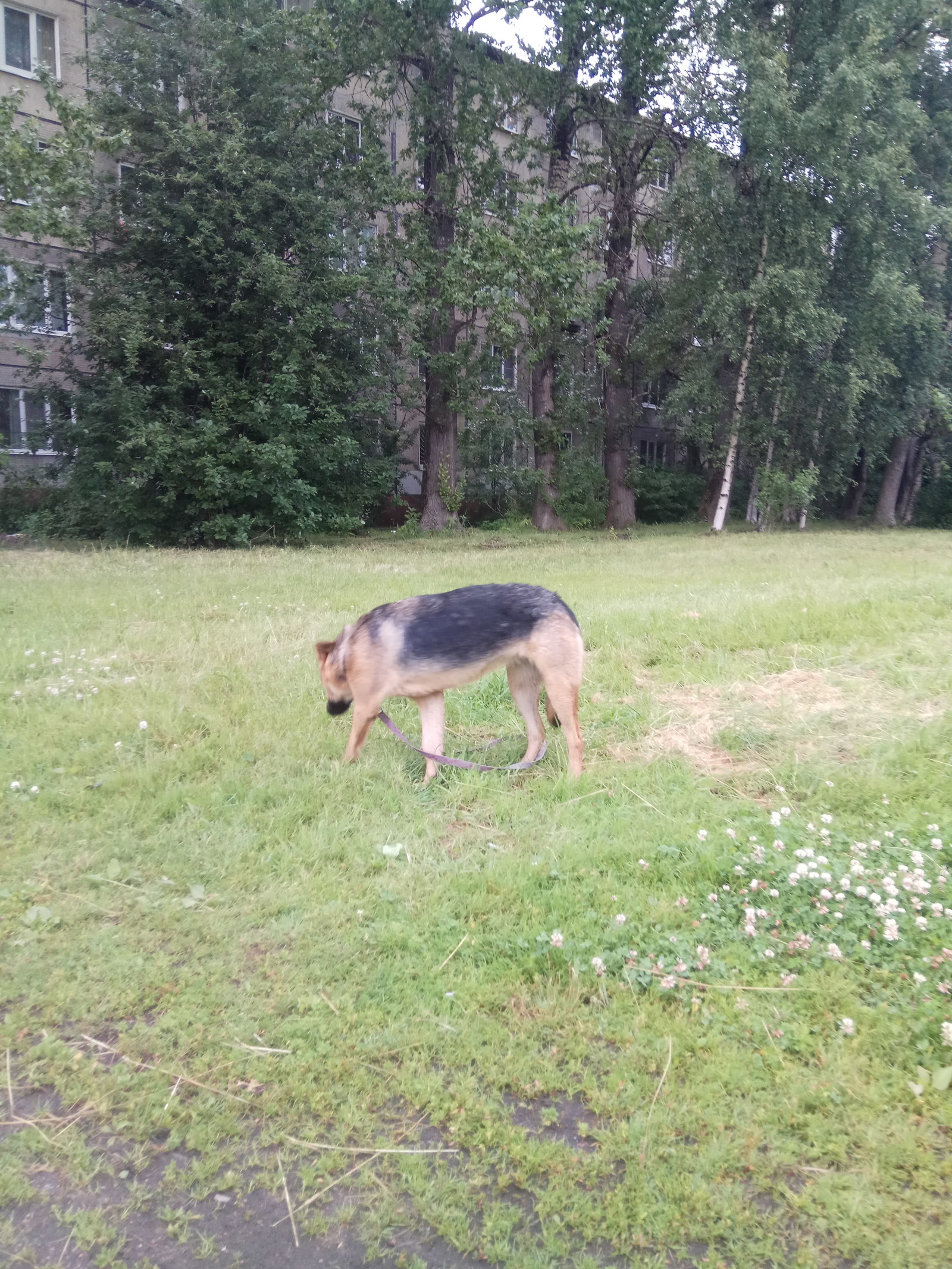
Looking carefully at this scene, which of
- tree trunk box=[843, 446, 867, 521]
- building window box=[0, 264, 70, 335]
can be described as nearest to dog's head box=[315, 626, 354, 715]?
building window box=[0, 264, 70, 335]

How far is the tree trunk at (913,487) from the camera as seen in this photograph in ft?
104

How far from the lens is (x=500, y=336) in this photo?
856 inches

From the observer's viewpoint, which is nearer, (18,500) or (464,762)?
(464,762)

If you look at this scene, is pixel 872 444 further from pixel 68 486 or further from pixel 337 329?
pixel 68 486

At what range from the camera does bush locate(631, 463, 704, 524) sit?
3169 cm

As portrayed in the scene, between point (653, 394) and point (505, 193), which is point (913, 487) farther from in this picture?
point (505, 193)

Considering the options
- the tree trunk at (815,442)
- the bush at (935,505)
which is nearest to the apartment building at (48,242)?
the tree trunk at (815,442)

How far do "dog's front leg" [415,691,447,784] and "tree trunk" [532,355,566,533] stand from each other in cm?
2055

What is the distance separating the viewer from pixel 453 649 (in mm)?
5211

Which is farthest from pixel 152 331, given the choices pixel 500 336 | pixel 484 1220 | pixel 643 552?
pixel 484 1220

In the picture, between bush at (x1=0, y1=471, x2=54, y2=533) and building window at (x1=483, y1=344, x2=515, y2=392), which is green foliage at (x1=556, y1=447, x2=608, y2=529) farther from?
bush at (x1=0, y1=471, x2=54, y2=533)

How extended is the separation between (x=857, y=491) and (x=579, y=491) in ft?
40.1

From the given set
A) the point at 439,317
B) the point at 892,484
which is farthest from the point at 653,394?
the point at 439,317

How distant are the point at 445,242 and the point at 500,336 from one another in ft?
9.63
